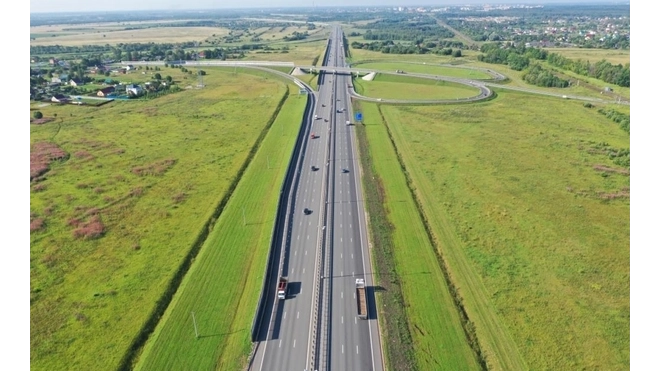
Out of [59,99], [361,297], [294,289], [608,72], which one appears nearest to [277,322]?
[294,289]

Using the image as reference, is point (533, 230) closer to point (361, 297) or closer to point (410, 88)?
point (361, 297)

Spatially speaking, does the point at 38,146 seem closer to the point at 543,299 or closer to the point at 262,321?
the point at 262,321

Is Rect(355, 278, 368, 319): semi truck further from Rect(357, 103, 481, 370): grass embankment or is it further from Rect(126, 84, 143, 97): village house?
Rect(126, 84, 143, 97): village house

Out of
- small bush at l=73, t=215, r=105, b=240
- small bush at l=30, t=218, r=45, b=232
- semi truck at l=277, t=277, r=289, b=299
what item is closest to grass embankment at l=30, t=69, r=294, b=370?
small bush at l=73, t=215, r=105, b=240

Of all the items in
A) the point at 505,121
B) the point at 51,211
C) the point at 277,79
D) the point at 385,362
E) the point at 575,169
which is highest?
the point at 277,79

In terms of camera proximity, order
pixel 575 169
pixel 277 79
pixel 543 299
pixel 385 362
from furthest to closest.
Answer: pixel 277 79 → pixel 575 169 → pixel 543 299 → pixel 385 362

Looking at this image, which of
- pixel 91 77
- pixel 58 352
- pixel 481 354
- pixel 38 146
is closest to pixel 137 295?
pixel 58 352
